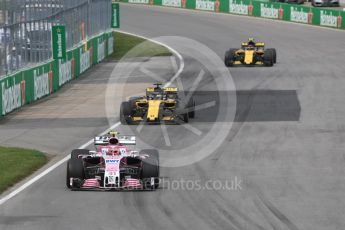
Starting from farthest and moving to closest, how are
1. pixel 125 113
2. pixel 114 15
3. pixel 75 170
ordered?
pixel 114 15
pixel 125 113
pixel 75 170

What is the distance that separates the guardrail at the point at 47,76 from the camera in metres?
34.2

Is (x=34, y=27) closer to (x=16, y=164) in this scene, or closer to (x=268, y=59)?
(x=268, y=59)

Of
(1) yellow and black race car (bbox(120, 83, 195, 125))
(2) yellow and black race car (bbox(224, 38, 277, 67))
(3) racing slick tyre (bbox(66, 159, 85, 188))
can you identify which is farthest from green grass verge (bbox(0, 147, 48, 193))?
(2) yellow and black race car (bbox(224, 38, 277, 67))

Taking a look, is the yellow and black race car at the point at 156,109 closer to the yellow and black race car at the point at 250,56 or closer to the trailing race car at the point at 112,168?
the trailing race car at the point at 112,168

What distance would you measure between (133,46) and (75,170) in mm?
40114

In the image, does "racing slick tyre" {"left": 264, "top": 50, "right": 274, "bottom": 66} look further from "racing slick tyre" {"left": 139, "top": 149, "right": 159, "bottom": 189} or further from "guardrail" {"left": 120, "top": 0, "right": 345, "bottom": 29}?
"racing slick tyre" {"left": 139, "top": 149, "right": 159, "bottom": 189}

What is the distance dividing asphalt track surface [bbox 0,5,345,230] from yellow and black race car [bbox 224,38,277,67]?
0.98 m

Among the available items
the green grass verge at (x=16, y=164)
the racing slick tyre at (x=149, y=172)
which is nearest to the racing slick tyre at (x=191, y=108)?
the green grass verge at (x=16, y=164)

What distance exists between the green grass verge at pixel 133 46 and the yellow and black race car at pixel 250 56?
25.5ft

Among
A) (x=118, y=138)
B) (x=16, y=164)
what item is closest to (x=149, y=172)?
(x=118, y=138)

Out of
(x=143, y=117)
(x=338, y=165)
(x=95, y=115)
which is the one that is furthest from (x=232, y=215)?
(x=95, y=115)

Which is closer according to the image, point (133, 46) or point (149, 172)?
point (149, 172)

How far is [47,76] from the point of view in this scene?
1571 inches

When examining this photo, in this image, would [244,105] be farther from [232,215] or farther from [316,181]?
[232,215]
